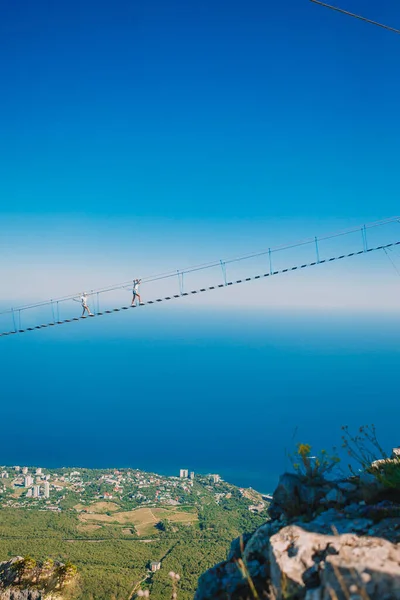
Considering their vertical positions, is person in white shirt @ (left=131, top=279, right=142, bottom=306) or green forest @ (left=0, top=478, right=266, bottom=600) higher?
person in white shirt @ (left=131, top=279, right=142, bottom=306)

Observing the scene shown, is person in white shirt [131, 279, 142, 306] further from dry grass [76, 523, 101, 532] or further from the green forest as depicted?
dry grass [76, 523, 101, 532]

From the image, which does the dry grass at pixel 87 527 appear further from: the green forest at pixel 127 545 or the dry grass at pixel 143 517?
the dry grass at pixel 143 517

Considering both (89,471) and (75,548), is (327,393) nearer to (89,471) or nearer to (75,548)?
(89,471)

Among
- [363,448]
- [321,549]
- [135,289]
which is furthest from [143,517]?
[321,549]

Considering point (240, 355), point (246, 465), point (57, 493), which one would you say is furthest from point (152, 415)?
point (240, 355)

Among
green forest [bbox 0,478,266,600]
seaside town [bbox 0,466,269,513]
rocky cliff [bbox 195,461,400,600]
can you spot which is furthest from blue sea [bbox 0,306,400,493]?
rocky cliff [bbox 195,461,400,600]
